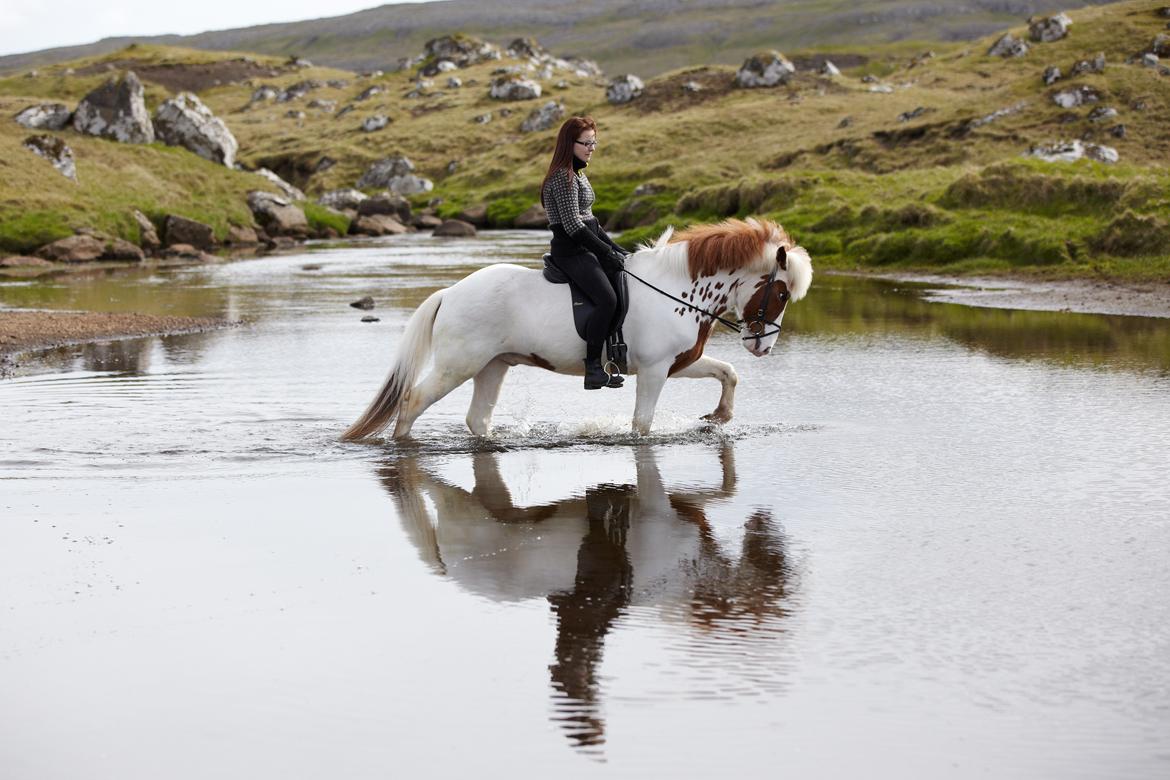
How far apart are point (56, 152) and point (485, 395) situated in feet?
161

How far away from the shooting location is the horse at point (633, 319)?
11844mm

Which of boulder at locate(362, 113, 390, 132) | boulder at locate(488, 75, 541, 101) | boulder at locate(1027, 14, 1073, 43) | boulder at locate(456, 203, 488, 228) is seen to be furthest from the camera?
boulder at locate(488, 75, 541, 101)

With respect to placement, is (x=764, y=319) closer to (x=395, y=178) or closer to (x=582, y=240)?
(x=582, y=240)

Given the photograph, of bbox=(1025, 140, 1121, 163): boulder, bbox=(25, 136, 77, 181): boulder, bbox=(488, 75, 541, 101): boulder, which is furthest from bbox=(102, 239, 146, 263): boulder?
bbox=(488, 75, 541, 101): boulder

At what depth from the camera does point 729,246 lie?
480 inches

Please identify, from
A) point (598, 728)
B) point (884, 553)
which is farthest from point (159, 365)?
point (598, 728)

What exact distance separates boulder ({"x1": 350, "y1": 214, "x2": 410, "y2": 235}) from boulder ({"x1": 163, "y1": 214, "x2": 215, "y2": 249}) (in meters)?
17.2

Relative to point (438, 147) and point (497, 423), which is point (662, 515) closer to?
point (497, 423)

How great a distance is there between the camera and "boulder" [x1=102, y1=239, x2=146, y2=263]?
150ft

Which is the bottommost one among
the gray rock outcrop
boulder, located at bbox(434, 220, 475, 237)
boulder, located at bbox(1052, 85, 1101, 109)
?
boulder, located at bbox(434, 220, 475, 237)

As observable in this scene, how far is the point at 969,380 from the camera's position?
16.3 m

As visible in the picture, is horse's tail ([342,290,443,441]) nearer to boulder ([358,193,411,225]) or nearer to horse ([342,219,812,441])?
horse ([342,219,812,441])

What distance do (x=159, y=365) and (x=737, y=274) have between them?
32.5ft

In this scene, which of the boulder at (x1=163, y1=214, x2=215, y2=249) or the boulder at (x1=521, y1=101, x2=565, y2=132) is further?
the boulder at (x1=521, y1=101, x2=565, y2=132)
